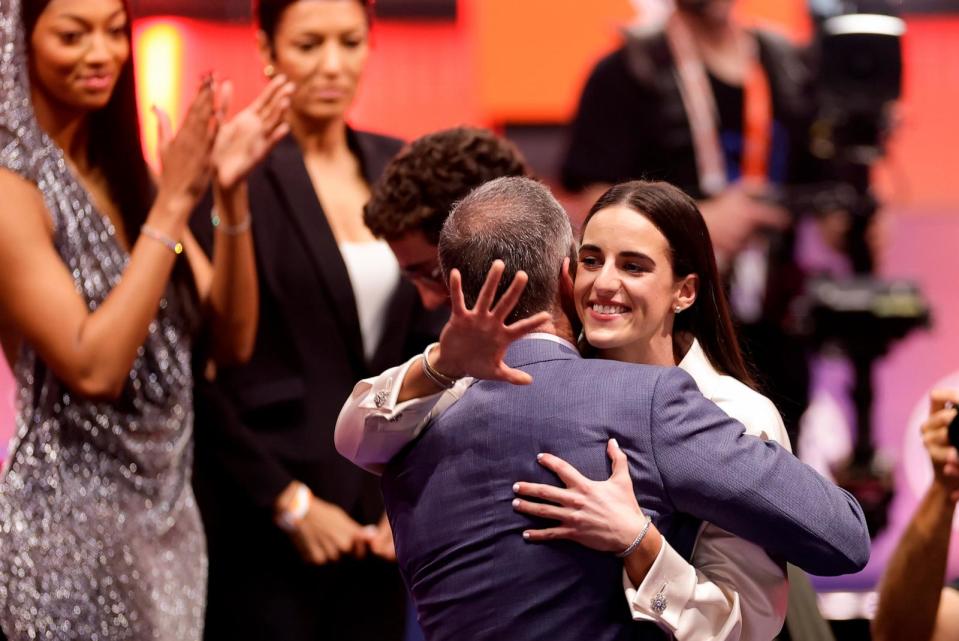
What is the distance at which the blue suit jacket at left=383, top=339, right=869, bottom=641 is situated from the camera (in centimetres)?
171

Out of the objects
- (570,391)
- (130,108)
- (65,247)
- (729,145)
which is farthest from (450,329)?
(729,145)

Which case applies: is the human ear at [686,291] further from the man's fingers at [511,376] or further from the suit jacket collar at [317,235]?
the suit jacket collar at [317,235]

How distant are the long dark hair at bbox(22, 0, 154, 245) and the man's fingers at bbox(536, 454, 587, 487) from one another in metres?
1.12

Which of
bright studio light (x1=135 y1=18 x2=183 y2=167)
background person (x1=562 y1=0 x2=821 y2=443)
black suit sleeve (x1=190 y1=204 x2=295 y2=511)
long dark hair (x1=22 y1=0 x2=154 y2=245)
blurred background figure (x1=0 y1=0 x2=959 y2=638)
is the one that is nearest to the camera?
long dark hair (x1=22 y1=0 x2=154 y2=245)

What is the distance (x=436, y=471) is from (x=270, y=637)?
3.22 feet

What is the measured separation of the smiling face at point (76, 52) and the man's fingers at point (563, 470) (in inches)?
46.2

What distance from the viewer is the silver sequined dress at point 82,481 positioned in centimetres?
228

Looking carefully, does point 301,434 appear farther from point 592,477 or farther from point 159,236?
point 592,477

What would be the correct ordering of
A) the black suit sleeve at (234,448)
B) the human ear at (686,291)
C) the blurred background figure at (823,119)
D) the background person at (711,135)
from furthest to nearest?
the blurred background figure at (823,119), the background person at (711,135), the black suit sleeve at (234,448), the human ear at (686,291)

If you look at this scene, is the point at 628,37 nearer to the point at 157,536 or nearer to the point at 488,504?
the point at 157,536

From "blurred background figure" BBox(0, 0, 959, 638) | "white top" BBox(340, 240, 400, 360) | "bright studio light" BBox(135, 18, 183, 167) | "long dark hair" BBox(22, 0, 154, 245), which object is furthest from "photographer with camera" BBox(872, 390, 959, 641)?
"bright studio light" BBox(135, 18, 183, 167)

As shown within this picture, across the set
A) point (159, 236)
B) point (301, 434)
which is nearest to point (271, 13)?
point (159, 236)

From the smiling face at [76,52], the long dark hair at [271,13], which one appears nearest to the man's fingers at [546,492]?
the smiling face at [76,52]

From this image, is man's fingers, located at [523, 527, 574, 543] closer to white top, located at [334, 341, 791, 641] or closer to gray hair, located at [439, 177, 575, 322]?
white top, located at [334, 341, 791, 641]
